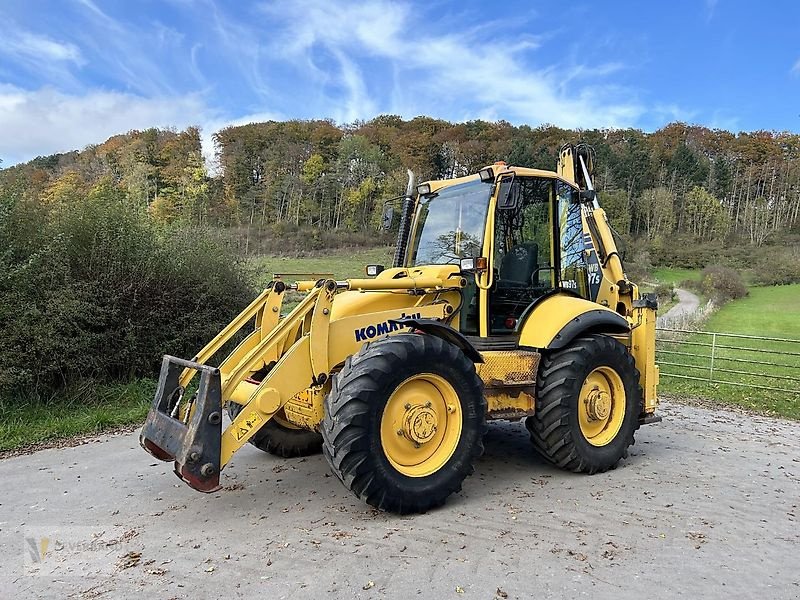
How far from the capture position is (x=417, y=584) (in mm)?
3453

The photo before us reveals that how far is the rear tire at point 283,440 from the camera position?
589cm

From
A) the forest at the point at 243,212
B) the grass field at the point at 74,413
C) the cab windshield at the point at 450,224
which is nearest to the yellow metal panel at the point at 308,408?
the cab windshield at the point at 450,224

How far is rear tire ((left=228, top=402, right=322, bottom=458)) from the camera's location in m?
5.89

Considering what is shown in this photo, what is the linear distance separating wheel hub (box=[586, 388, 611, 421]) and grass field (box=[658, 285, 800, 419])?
4522mm

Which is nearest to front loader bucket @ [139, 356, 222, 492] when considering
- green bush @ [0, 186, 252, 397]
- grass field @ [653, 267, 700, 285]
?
green bush @ [0, 186, 252, 397]

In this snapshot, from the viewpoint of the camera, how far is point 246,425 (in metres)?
4.26

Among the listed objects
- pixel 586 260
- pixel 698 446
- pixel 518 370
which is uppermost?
pixel 586 260

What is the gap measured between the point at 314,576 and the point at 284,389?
1.36 meters

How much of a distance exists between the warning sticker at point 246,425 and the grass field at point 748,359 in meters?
7.80

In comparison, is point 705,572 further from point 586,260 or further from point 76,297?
point 76,297

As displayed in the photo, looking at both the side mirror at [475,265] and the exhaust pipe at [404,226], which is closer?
the side mirror at [475,265]

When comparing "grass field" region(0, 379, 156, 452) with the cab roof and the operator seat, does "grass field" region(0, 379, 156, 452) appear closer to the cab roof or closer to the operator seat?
the cab roof

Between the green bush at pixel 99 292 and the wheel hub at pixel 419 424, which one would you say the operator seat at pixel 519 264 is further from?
the green bush at pixel 99 292

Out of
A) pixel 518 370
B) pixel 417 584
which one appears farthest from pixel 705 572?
pixel 518 370
